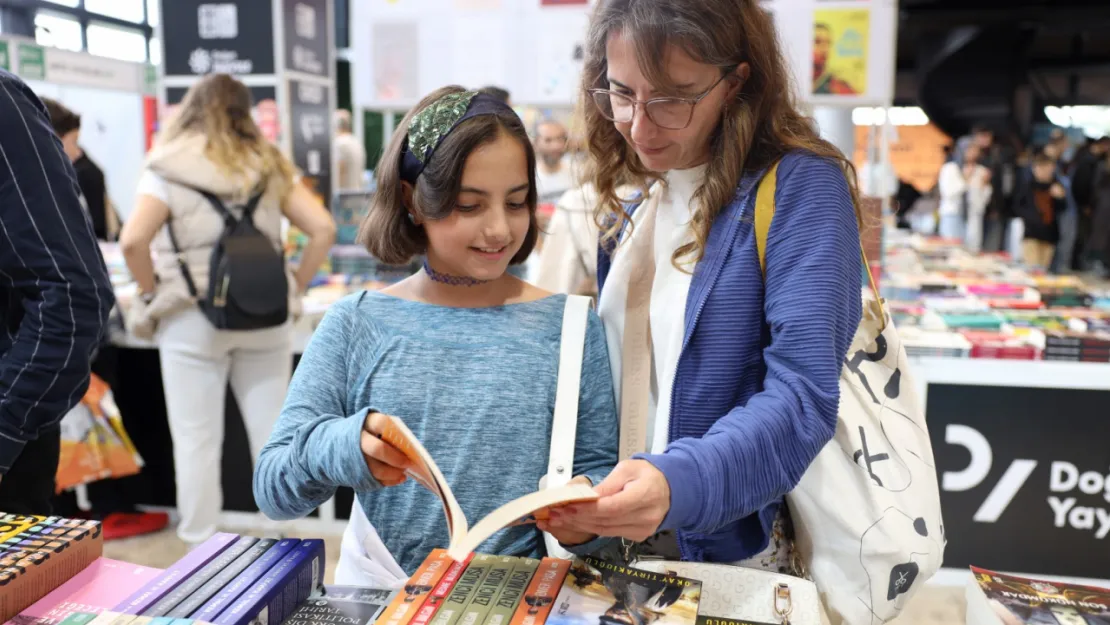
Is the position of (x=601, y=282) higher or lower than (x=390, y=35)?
lower

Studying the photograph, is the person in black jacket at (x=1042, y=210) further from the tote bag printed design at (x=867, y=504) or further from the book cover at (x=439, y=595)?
the book cover at (x=439, y=595)

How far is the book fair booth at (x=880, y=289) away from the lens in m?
3.10

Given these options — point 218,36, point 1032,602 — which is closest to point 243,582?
point 1032,602

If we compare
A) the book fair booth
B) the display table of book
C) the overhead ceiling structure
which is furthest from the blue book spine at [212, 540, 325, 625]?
the overhead ceiling structure

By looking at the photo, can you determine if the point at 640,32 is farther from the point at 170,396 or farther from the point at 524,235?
the point at 170,396

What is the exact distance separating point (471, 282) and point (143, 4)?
15521 millimetres

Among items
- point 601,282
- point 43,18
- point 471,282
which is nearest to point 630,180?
point 601,282

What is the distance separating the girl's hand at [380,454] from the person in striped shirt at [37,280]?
751 mm

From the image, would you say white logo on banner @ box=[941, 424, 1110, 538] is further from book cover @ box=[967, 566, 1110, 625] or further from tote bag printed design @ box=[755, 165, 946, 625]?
tote bag printed design @ box=[755, 165, 946, 625]

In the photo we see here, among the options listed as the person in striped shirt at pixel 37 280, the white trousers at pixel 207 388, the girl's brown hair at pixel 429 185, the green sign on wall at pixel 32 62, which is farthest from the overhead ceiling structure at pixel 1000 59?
the person in striped shirt at pixel 37 280

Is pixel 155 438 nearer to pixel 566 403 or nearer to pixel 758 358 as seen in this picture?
pixel 566 403

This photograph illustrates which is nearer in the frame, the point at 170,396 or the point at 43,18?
the point at 170,396

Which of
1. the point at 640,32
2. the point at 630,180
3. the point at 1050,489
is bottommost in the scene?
the point at 1050,489

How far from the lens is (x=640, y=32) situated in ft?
3.51
